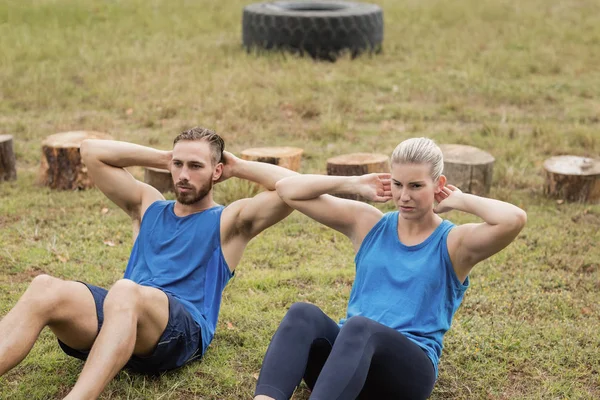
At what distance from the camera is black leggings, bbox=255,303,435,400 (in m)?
3.54

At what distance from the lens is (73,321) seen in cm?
391

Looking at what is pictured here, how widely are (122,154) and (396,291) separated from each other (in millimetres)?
1839

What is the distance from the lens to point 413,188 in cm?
387

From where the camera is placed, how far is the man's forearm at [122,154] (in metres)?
4.72

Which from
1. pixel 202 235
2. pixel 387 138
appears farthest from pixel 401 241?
pixel 387 138

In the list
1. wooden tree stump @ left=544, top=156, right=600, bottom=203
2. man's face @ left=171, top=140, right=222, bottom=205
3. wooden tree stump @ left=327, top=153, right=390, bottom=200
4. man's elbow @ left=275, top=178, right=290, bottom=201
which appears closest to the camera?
man's elbow @ left=275, top=178, right=290, bottom=201

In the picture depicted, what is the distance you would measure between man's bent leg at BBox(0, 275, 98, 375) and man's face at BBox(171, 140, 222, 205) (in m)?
0.79

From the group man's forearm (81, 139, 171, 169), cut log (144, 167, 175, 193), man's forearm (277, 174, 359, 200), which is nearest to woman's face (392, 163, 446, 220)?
man's forearm (277, 174, 359, 200)

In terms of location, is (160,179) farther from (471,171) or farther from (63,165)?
(471,171)

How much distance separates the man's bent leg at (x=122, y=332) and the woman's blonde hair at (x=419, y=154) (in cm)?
135

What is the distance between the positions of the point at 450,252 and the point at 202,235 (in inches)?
52.9

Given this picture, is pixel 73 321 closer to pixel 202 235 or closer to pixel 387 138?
pixel 202 235

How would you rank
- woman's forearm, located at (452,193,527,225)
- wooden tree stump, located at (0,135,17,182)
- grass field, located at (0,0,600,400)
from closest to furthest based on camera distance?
woman's forearm, located at (452,193,527,225) → grass field, located at (0,0,600,400) → wooden tree stump, located at (0,135,17,182)

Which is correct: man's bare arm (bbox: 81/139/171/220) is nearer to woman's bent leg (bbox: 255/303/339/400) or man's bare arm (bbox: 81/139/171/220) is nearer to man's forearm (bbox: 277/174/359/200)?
man's forearm (bbox: 277/174/359/200)
